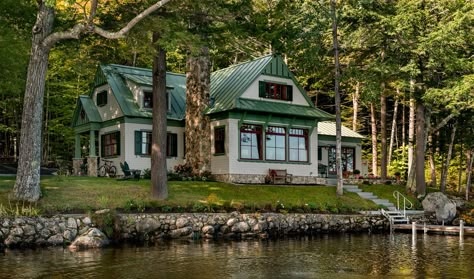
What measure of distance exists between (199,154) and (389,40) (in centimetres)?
1250

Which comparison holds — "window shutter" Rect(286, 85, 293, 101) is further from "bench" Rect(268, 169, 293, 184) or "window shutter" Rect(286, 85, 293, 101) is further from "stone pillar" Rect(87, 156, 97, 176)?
"stone pillar" Rect(87, 156, 97, 176)

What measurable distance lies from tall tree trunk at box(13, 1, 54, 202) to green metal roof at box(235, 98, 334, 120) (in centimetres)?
1061

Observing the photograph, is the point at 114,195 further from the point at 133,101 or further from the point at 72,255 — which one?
the point at 133,101

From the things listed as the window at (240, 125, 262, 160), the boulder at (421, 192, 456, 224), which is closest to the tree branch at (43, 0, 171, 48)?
the window at (240, 125, 262, 160)

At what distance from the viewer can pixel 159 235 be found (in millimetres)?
20547

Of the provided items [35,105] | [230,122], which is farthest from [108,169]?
[35,105]

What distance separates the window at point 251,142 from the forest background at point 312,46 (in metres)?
4.41

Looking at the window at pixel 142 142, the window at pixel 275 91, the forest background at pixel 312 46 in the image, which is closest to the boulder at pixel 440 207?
the forest background at pixel 312 46

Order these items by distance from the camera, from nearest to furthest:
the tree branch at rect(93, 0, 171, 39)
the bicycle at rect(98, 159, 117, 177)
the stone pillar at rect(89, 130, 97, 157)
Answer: the tree branch at rect(93, 0, 171, 39)
the stone pillar at rect(89, 130, 97, 157)
the bicycle at rect(98, 159, 117, 177)

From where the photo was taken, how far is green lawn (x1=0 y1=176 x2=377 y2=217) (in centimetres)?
2062

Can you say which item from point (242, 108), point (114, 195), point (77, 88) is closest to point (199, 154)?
point (242, 108)

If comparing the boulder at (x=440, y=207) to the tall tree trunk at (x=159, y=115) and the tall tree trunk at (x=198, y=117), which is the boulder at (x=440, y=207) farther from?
the tall tree trunk at (x=159, y=115)

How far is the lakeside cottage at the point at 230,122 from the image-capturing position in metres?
29.0

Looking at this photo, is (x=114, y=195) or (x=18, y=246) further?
(x=114, y=195)
